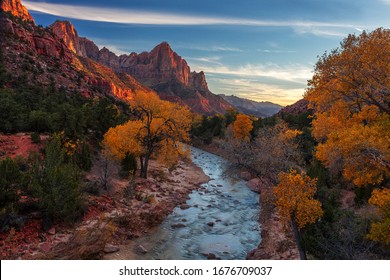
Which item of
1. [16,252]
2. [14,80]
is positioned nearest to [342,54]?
[16,252]

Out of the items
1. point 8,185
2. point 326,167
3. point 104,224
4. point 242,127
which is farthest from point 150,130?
point 242,127

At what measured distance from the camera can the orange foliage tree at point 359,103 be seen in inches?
377

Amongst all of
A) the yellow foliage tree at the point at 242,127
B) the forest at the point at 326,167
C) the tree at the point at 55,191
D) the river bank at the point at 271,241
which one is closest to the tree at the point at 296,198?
the forest at the point at 326,167


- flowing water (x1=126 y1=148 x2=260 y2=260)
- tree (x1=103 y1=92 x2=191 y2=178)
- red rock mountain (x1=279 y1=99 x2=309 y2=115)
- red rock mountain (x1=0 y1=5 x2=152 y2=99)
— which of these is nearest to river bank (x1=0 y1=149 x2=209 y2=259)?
flowing water (x1=126 y1=148 x2=260 y2=260)

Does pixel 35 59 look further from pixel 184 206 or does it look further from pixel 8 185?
pixel 8 185

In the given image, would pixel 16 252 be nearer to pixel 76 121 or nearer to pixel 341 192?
pixel 76 121

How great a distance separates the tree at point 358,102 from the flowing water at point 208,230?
541 centimetres

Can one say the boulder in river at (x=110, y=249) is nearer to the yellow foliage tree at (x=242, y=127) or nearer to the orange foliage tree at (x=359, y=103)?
the orange foliage tree at (x=359, y=103)

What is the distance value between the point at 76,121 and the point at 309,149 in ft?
94.3

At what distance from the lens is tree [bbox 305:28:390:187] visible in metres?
9.64

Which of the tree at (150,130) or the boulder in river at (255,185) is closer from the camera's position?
the tree at (150,130)

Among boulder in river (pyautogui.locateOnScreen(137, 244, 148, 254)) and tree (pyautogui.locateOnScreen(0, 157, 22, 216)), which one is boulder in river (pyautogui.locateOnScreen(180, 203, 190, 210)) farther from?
tree (pyautogui.locateOnScreen(0, 157, 22, 216))

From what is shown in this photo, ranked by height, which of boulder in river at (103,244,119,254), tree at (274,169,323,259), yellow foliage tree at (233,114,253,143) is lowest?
boulder in river at (103,244,119,254)

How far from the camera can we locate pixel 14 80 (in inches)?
1965
